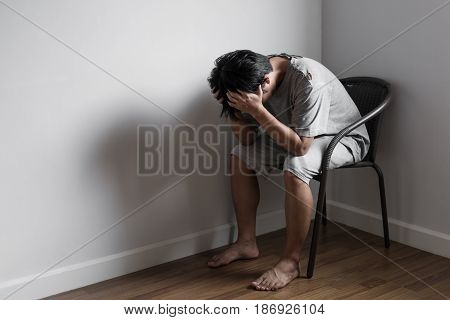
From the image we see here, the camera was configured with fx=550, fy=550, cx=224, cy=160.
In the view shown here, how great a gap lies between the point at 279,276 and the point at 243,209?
0.35 m

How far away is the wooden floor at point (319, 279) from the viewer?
6.29ft

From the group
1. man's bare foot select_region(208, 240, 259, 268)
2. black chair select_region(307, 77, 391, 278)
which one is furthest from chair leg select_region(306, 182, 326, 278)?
man's bare foot select_region(208, 240, 259, 268)

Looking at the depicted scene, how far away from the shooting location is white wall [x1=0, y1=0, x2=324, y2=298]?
181 cm

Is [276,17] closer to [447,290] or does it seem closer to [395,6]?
[395,6]

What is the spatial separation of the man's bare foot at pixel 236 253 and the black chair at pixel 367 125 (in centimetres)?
28

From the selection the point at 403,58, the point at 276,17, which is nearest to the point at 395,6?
the point at 403,58

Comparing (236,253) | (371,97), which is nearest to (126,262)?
(236,253)

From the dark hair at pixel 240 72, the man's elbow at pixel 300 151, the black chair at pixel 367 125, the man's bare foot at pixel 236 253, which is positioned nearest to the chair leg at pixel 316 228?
the black chair at pixel 367 125

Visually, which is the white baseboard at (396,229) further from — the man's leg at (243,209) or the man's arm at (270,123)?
the man's arm at (270,123)

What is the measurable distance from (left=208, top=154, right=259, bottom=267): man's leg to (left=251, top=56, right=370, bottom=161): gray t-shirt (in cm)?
27

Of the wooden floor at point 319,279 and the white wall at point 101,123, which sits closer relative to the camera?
the white wall at point 101,123

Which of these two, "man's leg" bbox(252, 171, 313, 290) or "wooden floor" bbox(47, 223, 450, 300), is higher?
"man's leg" bbox(252, 171, 313, 290)

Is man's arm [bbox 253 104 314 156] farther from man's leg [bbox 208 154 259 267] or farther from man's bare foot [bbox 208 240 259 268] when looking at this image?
man's bare foot [bbox 208 240 259 268]

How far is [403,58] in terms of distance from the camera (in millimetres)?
2178
